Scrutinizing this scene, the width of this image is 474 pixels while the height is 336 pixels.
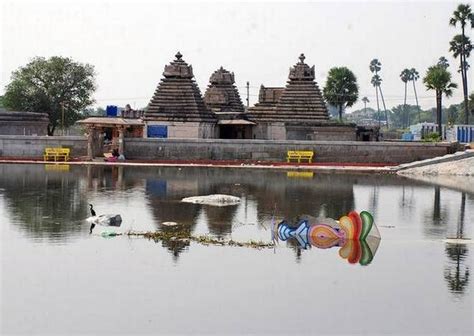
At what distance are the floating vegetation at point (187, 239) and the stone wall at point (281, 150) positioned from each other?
28915 mm

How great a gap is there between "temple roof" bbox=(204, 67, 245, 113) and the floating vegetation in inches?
1574

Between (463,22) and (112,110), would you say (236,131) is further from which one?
(463,22)

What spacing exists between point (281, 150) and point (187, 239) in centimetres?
2996

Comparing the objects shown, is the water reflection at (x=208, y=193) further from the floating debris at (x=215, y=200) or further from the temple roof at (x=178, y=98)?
the temple roof at (x=178, y=98)

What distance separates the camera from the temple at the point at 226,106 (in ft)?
185

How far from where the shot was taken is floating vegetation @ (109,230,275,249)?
19641 millimetres

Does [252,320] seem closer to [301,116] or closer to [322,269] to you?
[322,269]

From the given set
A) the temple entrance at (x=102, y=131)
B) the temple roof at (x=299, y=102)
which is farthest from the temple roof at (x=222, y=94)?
the temple entrance at (x=102, y=131)

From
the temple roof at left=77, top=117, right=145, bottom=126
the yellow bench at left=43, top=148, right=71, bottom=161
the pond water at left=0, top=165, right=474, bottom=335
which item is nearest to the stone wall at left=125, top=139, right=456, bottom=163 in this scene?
the temple roof at left=77, top=117, right=145, bottom=126

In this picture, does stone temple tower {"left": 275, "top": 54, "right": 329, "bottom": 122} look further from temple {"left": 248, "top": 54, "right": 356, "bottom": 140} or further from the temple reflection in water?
the temple reflection in water

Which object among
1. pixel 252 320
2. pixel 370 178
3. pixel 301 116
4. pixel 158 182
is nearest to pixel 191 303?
pixel 252 320

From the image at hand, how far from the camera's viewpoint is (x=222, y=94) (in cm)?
6203

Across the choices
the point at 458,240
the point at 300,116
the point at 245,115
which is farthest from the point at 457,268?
the point at 245,115

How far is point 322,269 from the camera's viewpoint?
55.9ft
